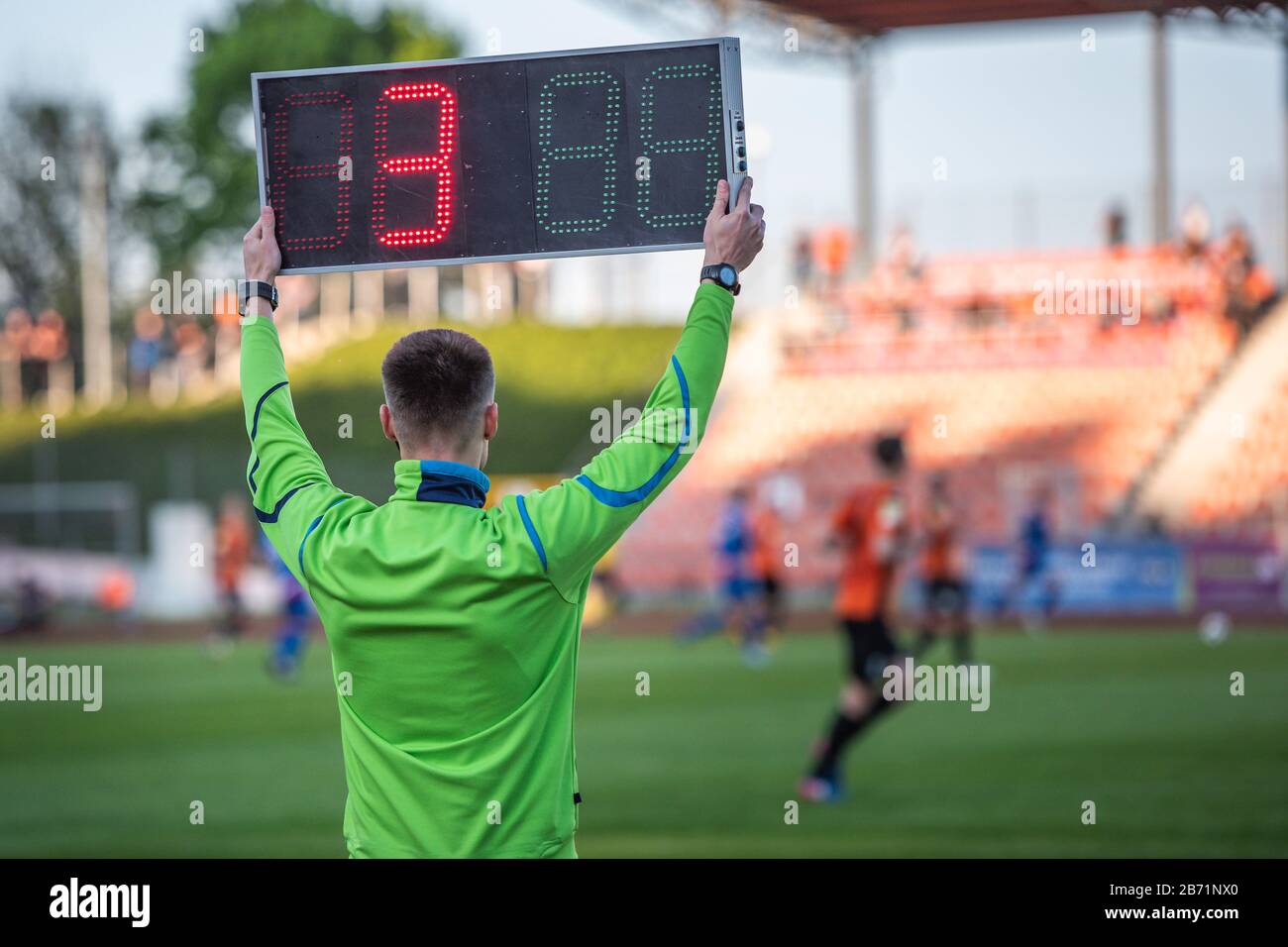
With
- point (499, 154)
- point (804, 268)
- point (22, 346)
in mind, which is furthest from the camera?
point (22, 346)

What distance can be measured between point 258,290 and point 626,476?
1072 millimetres

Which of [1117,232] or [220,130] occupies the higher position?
[220,130]

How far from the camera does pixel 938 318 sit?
3572cm

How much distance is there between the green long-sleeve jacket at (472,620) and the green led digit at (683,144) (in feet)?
0.84

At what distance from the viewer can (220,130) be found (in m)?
53.2

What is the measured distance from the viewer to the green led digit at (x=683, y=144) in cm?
357

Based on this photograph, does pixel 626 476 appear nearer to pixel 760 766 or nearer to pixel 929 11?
pixel 760 766

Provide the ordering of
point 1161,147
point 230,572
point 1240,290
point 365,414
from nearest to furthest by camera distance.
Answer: point 230,572
point 1240,290
point 1161,147
point 365,414

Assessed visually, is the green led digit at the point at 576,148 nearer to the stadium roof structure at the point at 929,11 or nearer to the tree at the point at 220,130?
the stadium roof structure at the point at 929,11

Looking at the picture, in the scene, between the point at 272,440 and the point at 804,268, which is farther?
the point at 804,268

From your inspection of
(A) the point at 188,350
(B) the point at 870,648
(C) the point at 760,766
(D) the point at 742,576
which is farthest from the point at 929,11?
(B) the point at 870,648

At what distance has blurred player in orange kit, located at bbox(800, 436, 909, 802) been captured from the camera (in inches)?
413

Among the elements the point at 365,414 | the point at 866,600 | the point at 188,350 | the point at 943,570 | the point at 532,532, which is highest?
the point at 188,350
